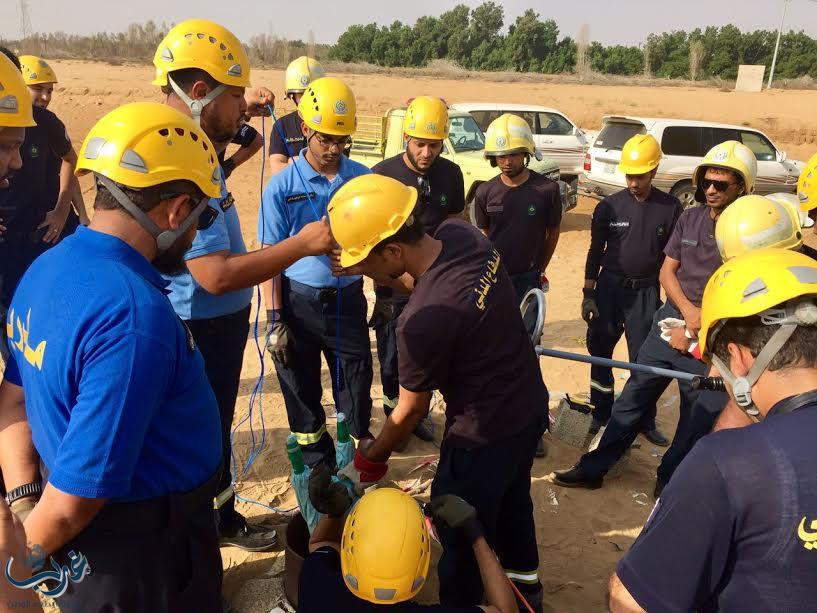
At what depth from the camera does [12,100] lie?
2475 millimetres

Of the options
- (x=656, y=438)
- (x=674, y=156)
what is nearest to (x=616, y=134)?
(x=674, y=156)

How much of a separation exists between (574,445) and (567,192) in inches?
291

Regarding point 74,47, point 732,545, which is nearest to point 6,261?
point 732,545

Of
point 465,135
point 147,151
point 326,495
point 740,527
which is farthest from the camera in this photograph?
point 465,135

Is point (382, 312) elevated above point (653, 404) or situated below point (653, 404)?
above

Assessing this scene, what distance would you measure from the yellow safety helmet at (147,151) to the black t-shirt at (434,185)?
2926 mm

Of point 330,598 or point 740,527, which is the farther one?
point 330,598

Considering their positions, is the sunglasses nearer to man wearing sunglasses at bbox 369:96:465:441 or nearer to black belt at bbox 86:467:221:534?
man wearing sunglasses at bbox 369:96:465:441

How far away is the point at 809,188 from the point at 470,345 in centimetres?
232

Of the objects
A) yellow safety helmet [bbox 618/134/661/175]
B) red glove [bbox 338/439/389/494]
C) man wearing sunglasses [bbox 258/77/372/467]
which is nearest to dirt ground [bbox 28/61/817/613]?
man wearing sunglasses [bbox 258/77/372/467]

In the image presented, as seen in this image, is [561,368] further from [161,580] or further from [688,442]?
[161,580]

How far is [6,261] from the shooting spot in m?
4.55

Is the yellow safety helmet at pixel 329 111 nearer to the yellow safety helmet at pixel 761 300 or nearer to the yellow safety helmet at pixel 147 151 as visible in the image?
the yellow safety helmet at pixel 147 151

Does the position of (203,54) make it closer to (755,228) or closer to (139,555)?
(139,555)
